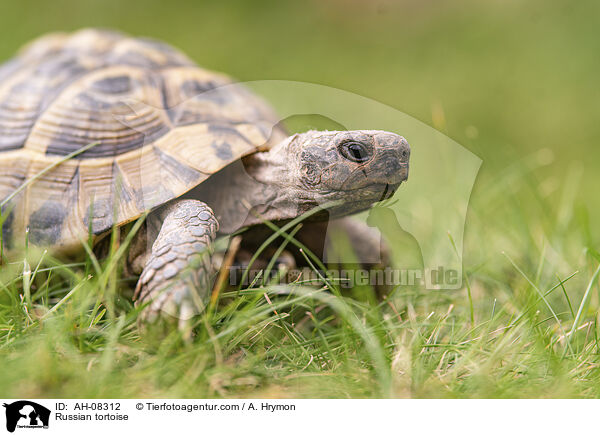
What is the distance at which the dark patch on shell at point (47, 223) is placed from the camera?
2299 mm

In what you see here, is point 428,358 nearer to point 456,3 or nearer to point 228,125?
point 228,125

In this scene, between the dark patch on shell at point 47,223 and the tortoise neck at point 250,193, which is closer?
the tortoise neck at point 250,193

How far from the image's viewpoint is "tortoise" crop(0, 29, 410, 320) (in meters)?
1.92

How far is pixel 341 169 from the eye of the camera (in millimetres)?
1957

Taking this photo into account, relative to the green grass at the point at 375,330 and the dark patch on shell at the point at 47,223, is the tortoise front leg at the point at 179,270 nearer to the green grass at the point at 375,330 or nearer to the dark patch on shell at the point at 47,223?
the green grass at the point at 375,330
